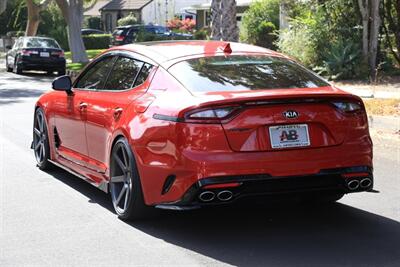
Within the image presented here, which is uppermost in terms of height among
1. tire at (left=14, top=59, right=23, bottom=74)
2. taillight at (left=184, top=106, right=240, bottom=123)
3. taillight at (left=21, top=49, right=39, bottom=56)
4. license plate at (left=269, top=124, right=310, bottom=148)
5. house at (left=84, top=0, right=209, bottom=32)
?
house at (left=84, top=0, right=209, bottom=32)

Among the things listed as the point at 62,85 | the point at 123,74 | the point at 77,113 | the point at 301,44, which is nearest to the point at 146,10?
the point at 301,44

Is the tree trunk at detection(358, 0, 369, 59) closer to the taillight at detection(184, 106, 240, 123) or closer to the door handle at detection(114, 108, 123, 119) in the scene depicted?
the door handle at detection(114, 108, 123, 119)

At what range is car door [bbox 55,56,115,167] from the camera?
701 cm

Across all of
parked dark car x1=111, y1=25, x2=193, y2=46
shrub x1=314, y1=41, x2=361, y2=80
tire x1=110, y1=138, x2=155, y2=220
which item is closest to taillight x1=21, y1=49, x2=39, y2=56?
shrub x1=314, y1=41, x2=361, y2=80

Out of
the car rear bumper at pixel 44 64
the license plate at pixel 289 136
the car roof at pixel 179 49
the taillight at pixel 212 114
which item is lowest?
the car rear bumper at pixel 44 64

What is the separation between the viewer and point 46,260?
16.6ft

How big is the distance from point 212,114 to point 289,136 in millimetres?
644

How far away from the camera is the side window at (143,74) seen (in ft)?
20.3

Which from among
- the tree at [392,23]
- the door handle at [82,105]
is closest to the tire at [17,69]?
the tree at [392,23]

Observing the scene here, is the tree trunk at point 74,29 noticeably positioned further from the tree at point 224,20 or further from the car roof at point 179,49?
the car roof at point 179,49

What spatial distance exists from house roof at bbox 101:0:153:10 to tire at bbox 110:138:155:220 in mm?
64238

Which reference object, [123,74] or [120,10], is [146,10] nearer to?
[120,10]

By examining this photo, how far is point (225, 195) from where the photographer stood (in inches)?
206

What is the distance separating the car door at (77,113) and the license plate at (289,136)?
2.32 m
